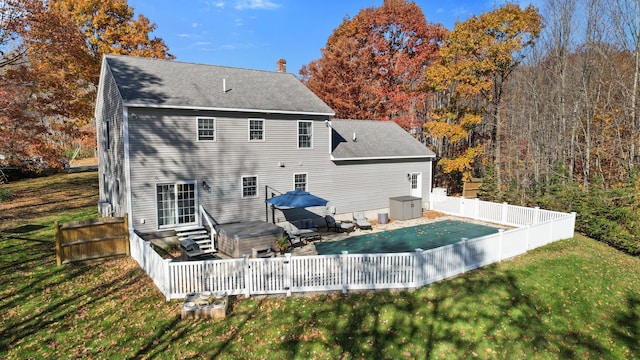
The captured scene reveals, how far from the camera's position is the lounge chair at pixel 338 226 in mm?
17422

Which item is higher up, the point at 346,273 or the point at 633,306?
the point at 346,273

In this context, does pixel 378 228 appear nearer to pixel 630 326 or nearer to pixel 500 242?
pixel 500 242

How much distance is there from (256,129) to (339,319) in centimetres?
1075

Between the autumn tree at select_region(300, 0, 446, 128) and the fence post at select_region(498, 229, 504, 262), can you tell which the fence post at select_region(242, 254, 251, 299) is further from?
the autumn tree at select_region(300, 0, 446, 128)

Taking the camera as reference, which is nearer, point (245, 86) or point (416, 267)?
point (416, 267)

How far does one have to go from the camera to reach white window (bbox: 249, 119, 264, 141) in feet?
56.0

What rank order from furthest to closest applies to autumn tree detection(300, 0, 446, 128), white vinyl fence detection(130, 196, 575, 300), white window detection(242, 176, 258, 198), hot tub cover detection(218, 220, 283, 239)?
autumn tree detection(300, 0, 446, 128) → white window detection(242, 176, 258, 198) → hot tub cover detection(218, 220, 283, 239) → white vinyl fence detection(130, 196, 575, 300)

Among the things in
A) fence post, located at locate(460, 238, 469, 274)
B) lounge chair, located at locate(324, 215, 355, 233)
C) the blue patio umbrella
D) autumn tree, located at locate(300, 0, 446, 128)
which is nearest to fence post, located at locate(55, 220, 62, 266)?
the blue patio umbrella

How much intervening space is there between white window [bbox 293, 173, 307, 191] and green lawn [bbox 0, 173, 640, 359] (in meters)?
8.59

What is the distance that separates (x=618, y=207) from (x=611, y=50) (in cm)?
1127

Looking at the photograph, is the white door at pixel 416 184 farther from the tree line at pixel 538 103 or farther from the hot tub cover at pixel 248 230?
the hot tub cover at pixel 248 230

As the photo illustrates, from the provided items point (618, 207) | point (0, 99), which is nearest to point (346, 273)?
point (618, 207)

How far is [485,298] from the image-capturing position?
10.3m

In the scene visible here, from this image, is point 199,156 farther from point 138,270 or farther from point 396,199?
point 396,199
